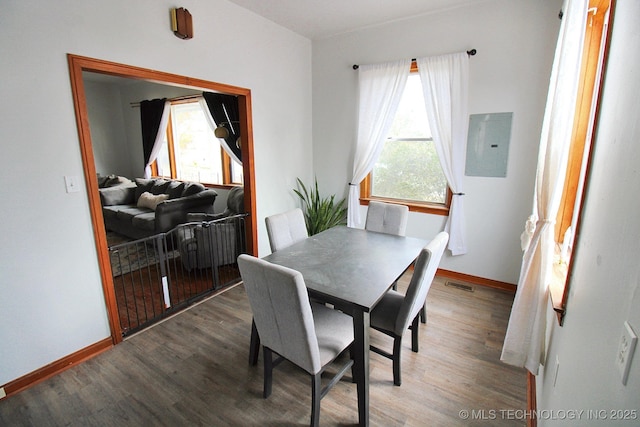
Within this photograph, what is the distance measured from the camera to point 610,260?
2.60 feet

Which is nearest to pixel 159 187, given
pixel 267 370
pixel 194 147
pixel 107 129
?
pixel 194 147

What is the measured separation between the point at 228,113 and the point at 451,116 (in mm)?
3060

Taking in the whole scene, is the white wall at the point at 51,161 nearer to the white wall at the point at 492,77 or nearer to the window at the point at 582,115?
the white wall at the point at 492,77

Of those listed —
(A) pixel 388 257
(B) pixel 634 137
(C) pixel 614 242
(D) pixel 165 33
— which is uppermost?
(D) pixel 165 33

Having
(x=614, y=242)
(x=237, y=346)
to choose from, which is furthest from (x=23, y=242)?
(x=614, y=242)

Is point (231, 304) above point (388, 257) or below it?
below

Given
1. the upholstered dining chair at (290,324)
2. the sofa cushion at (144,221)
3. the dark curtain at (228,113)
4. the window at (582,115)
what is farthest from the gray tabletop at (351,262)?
the sofa cushion at (144,221)

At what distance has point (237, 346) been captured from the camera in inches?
89.9

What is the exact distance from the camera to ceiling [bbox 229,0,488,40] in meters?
2.85

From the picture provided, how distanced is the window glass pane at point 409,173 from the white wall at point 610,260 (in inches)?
91.7

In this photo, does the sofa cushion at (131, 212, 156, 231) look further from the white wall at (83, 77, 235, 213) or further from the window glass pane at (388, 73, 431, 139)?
the window glass pane at (388, 73, 431, 139)

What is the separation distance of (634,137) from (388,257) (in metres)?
1.48

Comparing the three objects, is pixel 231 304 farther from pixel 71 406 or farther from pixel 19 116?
pixel 19 116

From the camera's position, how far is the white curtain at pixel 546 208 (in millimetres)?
1595
